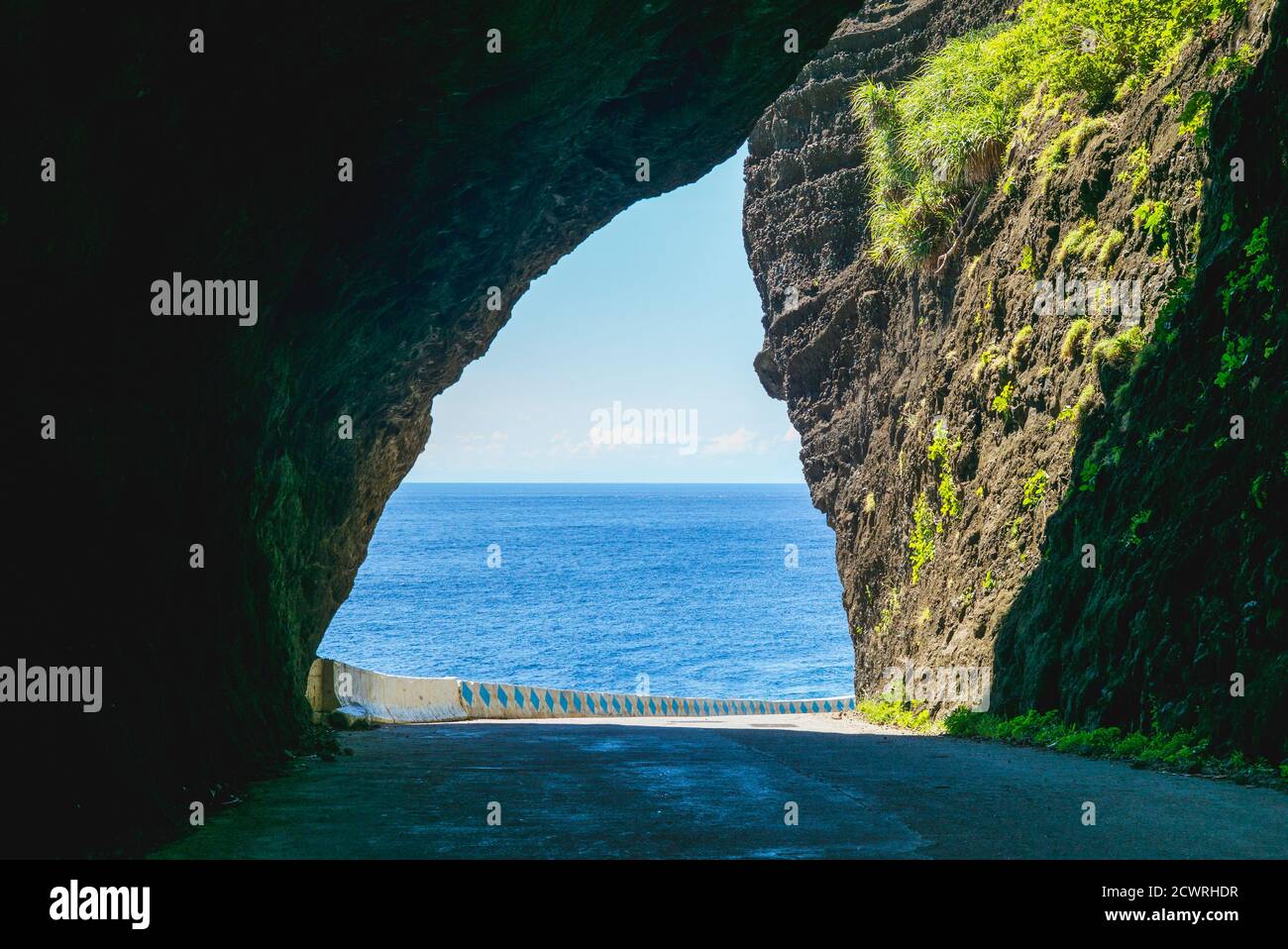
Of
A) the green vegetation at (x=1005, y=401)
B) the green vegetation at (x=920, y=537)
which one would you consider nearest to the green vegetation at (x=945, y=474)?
the green vegetation at (x=920, y=537)

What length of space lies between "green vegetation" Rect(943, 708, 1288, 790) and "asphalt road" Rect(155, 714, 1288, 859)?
12.3 inches

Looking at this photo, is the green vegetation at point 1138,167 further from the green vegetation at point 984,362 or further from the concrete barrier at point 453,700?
the concrete barrier at point 453,700

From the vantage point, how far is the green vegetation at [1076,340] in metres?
17.3

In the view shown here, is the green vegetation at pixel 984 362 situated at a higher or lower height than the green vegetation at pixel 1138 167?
lower

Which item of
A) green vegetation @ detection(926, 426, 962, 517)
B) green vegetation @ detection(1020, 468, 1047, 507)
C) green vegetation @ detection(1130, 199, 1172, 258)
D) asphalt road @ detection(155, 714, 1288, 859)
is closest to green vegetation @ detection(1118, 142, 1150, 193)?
green vegetation @ detection(1130, 199, 1172, 258)

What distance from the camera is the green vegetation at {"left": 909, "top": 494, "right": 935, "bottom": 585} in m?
22.5

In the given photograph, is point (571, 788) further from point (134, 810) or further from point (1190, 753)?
point (1190, 753)

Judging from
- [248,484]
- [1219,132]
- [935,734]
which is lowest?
[935,734]

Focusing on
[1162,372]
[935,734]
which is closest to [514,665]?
[935,734]

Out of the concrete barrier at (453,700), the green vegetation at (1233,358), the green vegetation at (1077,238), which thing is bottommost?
the concrete barrier at (453,700)

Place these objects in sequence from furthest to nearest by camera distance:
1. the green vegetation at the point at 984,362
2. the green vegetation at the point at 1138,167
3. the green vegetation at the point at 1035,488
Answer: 1. the green vegetation at the point at 984,362
2. the green vegetation at the point at 1035,488
3. the green vegetation at the point at 1138,167

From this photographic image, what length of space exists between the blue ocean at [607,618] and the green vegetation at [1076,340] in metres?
27.6

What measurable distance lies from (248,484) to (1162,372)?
Answer: 10042 mm
